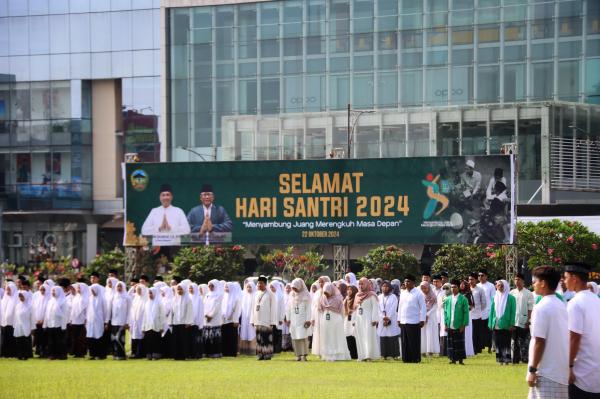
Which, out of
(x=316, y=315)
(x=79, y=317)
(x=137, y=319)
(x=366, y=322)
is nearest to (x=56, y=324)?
(x=79, y=317)

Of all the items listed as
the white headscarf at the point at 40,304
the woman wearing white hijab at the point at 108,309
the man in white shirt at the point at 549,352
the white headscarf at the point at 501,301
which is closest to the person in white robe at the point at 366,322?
the white headscarf at the point at 501,301

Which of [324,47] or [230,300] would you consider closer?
[230,300]

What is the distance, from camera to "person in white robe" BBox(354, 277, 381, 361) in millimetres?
25094

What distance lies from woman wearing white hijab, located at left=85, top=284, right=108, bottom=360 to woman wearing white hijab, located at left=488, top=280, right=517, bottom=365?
26.3 feet

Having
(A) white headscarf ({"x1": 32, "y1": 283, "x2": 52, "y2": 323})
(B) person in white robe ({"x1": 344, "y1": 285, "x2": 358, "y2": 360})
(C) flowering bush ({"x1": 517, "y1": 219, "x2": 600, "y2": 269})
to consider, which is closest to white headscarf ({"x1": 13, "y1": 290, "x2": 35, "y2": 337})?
(A) white headscarf ({"x1": 32, "y1": 283, "x2": 52, "y2": 323})

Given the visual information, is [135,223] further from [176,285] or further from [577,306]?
[577,306]

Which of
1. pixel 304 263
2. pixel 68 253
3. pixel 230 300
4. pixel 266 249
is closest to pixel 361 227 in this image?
pixel 230 300

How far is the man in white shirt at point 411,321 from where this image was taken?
24188mm

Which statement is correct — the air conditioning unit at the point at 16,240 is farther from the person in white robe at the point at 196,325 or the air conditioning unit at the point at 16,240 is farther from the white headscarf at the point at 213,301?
the person in white robe at the point at 196,325

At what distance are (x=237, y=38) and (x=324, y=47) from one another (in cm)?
430

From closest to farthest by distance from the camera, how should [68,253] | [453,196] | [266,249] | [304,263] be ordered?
[453,196]
[304,263]
[266,249]
[68,253]

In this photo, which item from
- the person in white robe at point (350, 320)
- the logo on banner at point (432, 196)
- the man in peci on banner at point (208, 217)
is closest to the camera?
the person in white robe at point (350, 320)

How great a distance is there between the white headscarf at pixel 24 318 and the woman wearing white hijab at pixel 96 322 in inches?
50.8

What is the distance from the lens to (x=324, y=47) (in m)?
58.4
